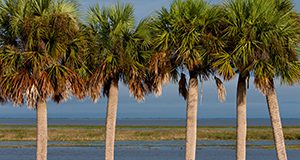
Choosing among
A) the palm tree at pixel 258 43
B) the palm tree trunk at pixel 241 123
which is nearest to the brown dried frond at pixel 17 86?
the palm tree at pixel 258 43

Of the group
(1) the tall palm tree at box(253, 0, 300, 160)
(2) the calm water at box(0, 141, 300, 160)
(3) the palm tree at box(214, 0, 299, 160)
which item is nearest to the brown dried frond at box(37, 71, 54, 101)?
(3) the palm tree at box(214, 0, 299, 160)

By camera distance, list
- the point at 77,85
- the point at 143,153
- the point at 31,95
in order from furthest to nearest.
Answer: the point at 143,153
the point at 77,85
the point at 31,95

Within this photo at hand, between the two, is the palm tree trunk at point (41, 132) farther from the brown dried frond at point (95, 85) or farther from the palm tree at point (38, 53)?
the brown dried frond at point (95, 85)

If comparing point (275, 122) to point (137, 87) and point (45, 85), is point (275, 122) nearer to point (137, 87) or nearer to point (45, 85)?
point (137, 87)

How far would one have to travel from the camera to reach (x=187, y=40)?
27.6m

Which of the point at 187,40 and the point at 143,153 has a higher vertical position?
the point at 187,40

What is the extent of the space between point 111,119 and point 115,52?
2668mm

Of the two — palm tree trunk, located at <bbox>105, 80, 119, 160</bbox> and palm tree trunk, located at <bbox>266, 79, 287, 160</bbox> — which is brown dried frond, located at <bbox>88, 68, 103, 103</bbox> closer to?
palm tree trunk, located at <bbox>105, 80, 119, 160</bbox>

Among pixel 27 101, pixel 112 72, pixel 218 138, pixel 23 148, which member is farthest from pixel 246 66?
pixel 218 138

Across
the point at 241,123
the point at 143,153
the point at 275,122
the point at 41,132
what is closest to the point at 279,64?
the point at 275,122

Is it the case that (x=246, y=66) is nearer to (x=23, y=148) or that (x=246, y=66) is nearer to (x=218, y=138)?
(x=23, y=148)

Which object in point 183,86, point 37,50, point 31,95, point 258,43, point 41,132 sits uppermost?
point 258,43

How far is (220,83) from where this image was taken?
29094 mm

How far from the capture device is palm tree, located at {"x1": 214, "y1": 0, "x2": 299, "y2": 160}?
2681cm
